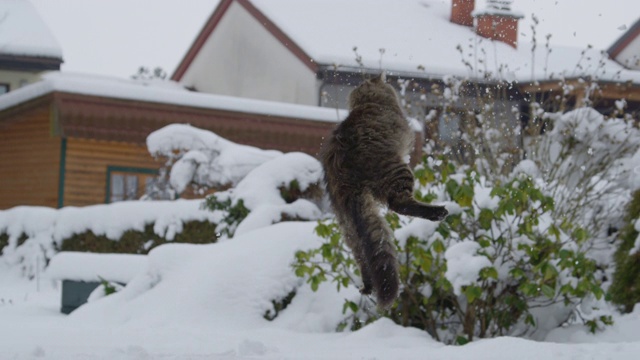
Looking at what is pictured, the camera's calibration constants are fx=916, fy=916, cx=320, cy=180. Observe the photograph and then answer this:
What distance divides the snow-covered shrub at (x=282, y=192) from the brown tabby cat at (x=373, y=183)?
9.89 m

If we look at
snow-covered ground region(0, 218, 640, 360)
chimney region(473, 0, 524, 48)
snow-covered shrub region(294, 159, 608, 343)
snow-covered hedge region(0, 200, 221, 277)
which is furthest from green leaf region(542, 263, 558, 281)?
snow-covered hedge region(0, 200, 221, 277)

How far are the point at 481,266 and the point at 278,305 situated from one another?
232 cm

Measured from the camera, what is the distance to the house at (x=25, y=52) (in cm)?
2653

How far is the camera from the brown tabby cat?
5.55 ft

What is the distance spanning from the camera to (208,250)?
31.0 ft

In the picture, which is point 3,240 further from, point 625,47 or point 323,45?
point 625,47

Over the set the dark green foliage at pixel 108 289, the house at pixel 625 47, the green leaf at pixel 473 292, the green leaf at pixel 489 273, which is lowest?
the dark green foliage at pixel 108 289

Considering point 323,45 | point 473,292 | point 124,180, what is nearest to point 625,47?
point 323,45

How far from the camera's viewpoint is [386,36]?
22.9 m

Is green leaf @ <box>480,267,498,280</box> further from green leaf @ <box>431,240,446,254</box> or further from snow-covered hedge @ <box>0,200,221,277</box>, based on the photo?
snow-covered hedge @ <box>0,200,221,277</box>

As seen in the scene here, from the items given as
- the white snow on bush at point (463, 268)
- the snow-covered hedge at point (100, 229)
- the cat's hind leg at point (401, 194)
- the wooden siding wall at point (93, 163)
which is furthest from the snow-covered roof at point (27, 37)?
the cat's hind leg at point (401, 194)

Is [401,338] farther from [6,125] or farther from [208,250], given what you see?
[6,125]

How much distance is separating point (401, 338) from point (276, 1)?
2088 cm

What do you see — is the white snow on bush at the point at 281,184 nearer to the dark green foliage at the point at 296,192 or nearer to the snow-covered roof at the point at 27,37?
the dark green foliage at the point at 296,192
